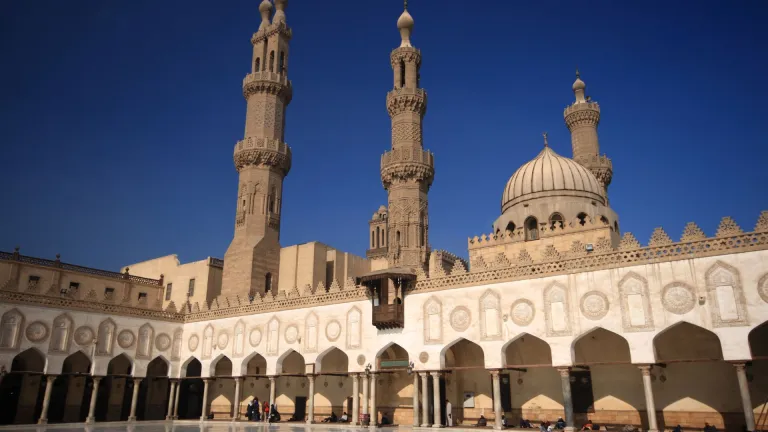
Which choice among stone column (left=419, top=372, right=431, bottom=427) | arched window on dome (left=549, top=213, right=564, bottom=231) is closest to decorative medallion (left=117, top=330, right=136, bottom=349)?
stone column (left=419, top=372, right=431, bottom=427)

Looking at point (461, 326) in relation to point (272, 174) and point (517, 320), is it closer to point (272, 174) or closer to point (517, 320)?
point (517, 320)

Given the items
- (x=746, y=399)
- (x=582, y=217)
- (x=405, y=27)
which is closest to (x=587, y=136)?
(x=582, y=217)

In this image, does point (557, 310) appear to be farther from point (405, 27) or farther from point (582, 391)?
point (405, 27)

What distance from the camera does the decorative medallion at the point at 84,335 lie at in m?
25.2

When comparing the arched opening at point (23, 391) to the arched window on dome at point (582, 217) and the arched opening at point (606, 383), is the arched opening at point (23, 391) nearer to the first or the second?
the arched opening at point (606, 383)

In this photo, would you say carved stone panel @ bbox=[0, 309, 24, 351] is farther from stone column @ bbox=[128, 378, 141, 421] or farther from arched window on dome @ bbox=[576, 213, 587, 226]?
arched window on dome @ bbox=[576, 213, 587, 226]

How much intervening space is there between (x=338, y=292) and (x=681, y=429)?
13.0 m

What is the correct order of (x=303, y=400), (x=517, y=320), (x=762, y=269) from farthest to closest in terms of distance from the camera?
(x=303, y=400)
(x=517, y=320)
(x=762, y=269)

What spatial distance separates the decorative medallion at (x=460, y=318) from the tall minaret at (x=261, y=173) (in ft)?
41.7

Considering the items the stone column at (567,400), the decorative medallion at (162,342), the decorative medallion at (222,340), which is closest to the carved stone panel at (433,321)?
the stone column at (567,400)

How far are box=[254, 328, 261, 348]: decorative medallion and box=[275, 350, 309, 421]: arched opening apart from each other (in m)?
1.46

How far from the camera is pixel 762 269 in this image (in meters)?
15.4

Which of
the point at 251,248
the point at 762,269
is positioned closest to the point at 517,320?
the point at 762,269

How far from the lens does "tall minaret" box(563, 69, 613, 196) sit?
33.0 metres
